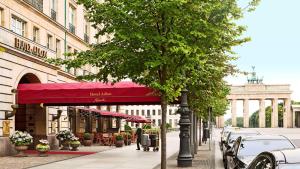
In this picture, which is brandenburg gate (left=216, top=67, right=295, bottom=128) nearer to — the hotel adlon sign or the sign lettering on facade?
the hotel adlon sign

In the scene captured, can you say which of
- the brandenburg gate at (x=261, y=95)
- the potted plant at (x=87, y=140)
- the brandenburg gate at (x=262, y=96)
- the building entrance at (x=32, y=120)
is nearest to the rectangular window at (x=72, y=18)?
the potted plant at (x=87, y=140)

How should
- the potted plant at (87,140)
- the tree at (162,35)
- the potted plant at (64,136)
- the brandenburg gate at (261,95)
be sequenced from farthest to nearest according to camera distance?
the brandenburg gate at (261,95) → the potted plant at (87,140) → the potted plant at (64,136) → the tree at (162,35)

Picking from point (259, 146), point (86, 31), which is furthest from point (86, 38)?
point (259, 146)

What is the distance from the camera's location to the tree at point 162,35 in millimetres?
12641

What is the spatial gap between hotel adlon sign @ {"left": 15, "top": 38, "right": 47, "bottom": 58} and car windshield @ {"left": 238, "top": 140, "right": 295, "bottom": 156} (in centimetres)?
1662

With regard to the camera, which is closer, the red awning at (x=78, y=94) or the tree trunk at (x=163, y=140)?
the tree trunk at (x=163, y=140)

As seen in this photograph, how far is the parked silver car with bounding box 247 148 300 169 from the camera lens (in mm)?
5950

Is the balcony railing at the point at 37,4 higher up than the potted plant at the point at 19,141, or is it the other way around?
the balcony railing at the point at 37,4

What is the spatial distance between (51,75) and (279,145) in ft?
71.5

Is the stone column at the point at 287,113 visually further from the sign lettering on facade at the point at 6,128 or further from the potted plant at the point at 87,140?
the sign lettering on facade at the point at 6,128

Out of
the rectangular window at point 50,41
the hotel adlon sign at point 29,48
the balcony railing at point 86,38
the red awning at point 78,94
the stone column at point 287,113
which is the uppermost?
the balcony railing at point 86,38

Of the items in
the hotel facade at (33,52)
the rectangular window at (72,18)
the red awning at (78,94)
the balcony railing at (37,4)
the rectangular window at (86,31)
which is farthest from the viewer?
the rectangular window at (86,31)

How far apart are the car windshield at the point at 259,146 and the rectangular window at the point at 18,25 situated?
1844 centimetres

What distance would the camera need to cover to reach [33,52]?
28.8 meters
